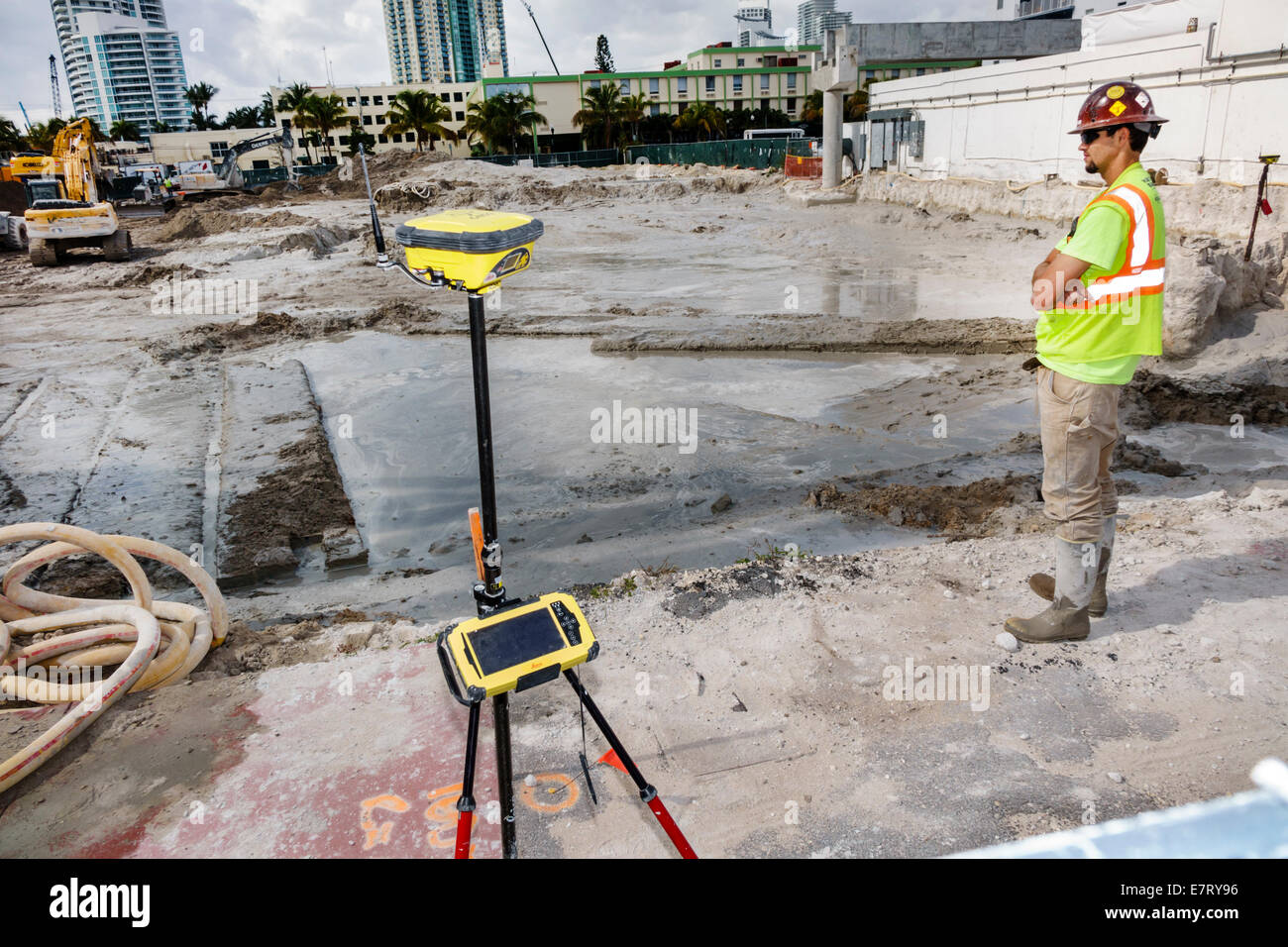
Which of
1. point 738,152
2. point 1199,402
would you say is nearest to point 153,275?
point 1199,402

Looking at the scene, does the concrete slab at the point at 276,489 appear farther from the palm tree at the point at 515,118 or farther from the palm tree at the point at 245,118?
the palm tree at the point at 245,118

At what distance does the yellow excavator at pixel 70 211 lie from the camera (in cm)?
1995

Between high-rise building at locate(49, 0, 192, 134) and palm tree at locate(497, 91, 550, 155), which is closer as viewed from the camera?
palm tree at locate(497, 91, 550, 155)

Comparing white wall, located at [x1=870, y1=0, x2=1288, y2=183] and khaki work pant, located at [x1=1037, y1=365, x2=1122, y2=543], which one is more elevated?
white wall, located at [x1=870, y1=0, x2=1288, y2=183]

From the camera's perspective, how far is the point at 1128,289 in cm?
308

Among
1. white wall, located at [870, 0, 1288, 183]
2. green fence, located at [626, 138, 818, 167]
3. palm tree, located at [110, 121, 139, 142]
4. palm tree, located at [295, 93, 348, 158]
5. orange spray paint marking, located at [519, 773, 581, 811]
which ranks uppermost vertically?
palm tree, located at [110, 121, 139, 142]

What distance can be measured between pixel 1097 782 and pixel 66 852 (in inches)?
131

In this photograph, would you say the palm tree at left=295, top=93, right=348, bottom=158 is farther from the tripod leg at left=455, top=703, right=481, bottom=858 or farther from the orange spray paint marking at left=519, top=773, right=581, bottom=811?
the tripod leg at left=455, top=703, right=481, bottom=858

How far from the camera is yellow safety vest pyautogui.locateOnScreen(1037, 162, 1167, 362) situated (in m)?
3.01

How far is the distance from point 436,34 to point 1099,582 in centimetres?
21897

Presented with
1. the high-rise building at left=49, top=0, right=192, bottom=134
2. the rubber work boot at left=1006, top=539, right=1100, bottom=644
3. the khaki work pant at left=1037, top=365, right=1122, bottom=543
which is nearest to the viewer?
the khaki work pant at left=1037, top=365, right=1122, bottom=543

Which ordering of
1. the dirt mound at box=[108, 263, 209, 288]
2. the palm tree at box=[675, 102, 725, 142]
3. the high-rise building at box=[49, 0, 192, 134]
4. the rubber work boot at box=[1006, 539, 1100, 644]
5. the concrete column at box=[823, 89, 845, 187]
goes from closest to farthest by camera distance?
the rubber work boot at box=[1006, 539, 1100, 644] → the dirt mound at box=[108, 263, 209, 288] → the concrete column at box=[823, 89, 845, 187] → the palm tree at box=[675, 102, 725, 142] → the high-rise building at box=[49, 0, 192, 134]

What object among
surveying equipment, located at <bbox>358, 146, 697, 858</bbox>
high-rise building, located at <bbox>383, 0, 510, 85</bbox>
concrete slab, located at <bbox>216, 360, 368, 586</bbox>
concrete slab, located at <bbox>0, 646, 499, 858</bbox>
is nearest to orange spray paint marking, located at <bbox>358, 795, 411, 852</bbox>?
concrete slab, located at <bbox>0, 646, 499, 858</bbox>

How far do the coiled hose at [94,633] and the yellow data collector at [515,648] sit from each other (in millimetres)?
1984
